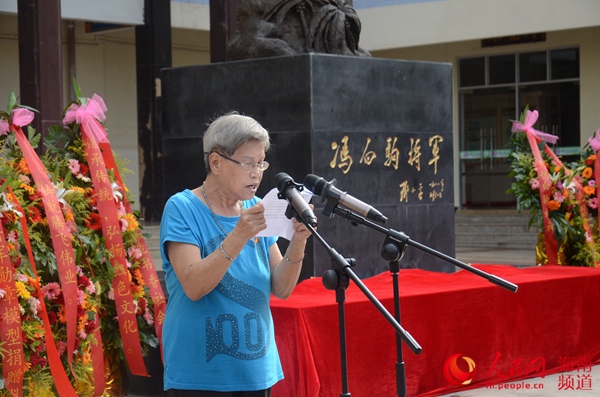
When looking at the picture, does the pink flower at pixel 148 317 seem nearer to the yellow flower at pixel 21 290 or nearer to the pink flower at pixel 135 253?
the pink flower at pixel 135 253

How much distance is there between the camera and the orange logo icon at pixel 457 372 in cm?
538

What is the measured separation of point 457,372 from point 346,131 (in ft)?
5.24

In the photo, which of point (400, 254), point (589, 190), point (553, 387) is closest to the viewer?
point (400, 254)

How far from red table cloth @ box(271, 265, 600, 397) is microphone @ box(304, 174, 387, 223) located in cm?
175

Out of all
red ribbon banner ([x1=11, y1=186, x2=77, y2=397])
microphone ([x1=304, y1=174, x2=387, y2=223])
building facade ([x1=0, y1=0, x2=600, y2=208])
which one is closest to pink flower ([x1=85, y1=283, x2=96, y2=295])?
red ribbon banner ([x1=11, y1=186, x2=77, y2=397])

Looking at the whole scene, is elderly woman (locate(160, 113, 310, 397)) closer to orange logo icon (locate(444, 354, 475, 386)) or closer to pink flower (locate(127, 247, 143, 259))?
pink flower (locate(127, 247, 143, 259))

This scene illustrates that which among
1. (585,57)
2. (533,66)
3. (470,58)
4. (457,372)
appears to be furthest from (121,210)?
(470,58)

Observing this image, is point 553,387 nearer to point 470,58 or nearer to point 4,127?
point 4,127

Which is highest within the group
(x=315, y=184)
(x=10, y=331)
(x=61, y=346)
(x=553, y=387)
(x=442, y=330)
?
(x=315, y=184)

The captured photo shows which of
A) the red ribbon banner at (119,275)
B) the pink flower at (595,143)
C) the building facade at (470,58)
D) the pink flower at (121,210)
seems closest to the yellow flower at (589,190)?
the pink flower at (595,143)

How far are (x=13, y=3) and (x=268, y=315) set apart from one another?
10.8 m

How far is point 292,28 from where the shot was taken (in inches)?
249

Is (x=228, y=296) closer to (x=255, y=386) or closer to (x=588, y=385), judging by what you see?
(x=255, y=386)

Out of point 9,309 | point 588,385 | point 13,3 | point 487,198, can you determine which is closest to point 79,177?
point 9,309
